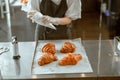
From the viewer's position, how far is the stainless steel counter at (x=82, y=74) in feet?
3.09

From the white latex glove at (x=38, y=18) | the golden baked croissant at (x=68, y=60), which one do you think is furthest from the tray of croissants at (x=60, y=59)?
the white latex glove at (x=38, y=18)

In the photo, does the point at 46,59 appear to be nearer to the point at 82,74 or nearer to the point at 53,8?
the point at 82,74

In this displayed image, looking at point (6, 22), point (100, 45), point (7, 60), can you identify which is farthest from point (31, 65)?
point (6, 22)

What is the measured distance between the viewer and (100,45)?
122 cm

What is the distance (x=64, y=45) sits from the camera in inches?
45.3

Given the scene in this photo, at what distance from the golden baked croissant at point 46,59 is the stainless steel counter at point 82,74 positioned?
2.1 inches

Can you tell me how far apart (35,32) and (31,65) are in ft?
1.25

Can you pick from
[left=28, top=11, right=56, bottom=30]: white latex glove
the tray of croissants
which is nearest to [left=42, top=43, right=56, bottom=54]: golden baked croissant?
the tray of croissants

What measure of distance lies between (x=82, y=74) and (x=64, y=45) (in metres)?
0.25

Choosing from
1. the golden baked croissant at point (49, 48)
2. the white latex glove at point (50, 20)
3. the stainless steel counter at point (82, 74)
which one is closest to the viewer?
the stainless steel counter at point (82, 74)

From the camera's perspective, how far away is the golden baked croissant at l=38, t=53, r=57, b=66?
3.35ft

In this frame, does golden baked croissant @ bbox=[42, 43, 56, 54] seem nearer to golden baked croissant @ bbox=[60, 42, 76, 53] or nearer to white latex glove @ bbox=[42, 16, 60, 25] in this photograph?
golden baked croissant @ bbox=[60, 42, 76, 53]

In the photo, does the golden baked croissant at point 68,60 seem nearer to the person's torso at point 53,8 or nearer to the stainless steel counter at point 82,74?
the stainless steel counter at point 82,74

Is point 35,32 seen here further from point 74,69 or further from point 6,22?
point 74,69
